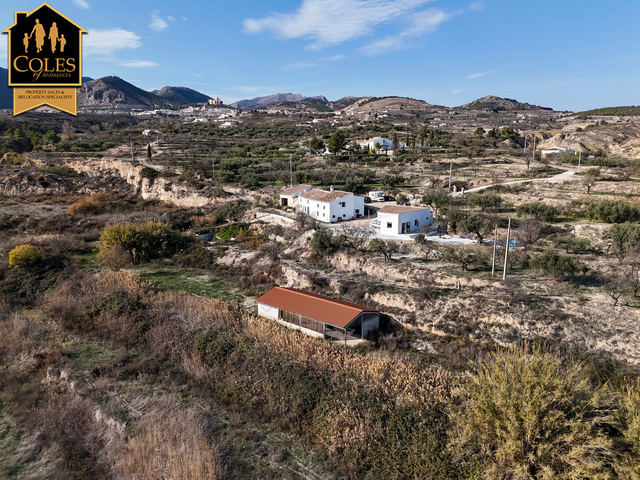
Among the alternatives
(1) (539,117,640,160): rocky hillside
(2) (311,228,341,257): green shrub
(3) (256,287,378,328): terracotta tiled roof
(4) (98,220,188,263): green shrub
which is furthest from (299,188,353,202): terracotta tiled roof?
(1) (539,117,640,160): rocky hillside

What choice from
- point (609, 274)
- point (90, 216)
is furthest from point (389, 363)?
point (90, 216)

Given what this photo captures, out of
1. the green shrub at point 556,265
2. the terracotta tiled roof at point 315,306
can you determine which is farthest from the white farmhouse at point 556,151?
the terracotta tiled roof at point 315,306

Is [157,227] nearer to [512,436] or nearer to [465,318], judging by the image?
[465,318]

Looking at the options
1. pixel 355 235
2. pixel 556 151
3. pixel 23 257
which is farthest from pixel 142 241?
pixel 556 151

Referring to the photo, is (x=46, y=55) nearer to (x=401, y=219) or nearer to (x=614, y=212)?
(x=401, y=219)

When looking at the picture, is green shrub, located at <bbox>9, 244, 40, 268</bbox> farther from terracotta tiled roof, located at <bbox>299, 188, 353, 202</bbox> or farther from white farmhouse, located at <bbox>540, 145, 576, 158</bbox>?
white farmhouse, located at <bbox>540, 145, 576, 158</bbox>

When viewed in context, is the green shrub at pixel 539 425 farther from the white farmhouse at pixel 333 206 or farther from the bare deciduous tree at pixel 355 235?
the white farmhouse at pixel 333 206
